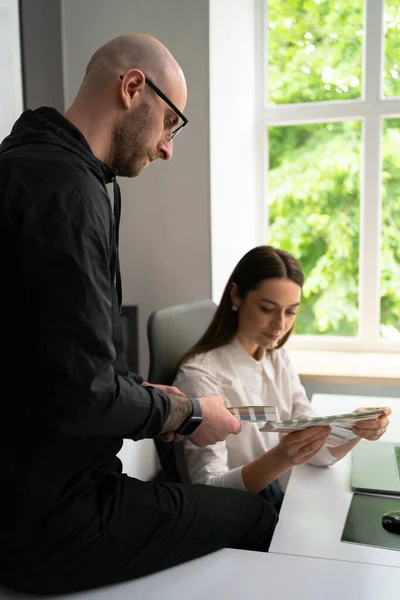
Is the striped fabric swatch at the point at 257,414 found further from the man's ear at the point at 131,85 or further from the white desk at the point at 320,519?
the man's ear at the point at 131,85

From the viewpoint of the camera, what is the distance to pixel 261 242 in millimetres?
3230

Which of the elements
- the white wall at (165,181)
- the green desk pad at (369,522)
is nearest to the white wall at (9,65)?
the white wall at (165,181)

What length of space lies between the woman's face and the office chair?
21 cm

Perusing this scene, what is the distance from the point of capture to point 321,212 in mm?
3076

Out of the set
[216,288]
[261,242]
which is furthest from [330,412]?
[261,242]

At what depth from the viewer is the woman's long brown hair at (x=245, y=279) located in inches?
70.3

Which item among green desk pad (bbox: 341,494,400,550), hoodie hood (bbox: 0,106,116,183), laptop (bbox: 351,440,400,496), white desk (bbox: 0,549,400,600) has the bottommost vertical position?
white desk (bbox: 0,549,400,600)

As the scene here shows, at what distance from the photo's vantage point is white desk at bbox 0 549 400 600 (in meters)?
1.02

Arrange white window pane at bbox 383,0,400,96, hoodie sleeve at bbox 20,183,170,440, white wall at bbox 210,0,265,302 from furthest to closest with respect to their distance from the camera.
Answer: white window pane at bbox 383,0,400,96 < white wall at bbox 210,0,265,302 < hoodie sleeve at bbox 20,183,170,440

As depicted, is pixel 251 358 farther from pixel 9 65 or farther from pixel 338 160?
pixel 338 160

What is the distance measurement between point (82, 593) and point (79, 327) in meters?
0.50

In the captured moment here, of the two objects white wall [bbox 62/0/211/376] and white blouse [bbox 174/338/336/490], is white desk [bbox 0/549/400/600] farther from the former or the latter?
white wall [bbox 62/0/211/376]

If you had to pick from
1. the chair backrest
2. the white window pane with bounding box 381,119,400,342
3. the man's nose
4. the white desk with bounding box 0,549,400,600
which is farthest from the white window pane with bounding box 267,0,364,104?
the white desk with bounding box 0,549,400,600

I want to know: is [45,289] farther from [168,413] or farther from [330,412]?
[330,412]
